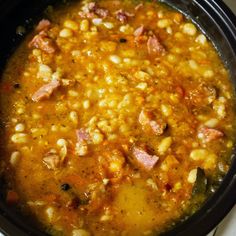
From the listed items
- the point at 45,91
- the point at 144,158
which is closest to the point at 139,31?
the point at 45,91

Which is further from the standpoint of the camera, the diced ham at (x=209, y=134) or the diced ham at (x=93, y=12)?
the diced ham at (x=93, y=12)

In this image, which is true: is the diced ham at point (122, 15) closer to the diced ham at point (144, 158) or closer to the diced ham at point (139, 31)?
the diced ham at point (139, 31)

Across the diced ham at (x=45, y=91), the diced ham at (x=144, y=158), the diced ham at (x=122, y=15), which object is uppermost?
the diced ham at (x=122, y=15)

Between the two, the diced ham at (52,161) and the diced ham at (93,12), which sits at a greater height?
the diced ham at (93,12)

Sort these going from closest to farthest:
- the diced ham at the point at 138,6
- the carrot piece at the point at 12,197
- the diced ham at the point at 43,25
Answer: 1. the carrot piece at the point at 12,197
2. the diced ham at the point at 43,25
3. the diced ham at the point at 138,6

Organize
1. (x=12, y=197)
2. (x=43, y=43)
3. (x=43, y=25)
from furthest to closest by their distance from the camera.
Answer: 1. (x=43, y=25)
2. (x=43, y=43)
3. (x=12, y=197)

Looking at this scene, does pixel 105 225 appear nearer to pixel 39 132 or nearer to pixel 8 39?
pixel 39 132

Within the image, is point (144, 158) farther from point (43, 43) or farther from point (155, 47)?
point (43, 43)

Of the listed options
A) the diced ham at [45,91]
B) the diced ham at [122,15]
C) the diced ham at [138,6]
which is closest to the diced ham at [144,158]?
the diced ham at [45,91]
